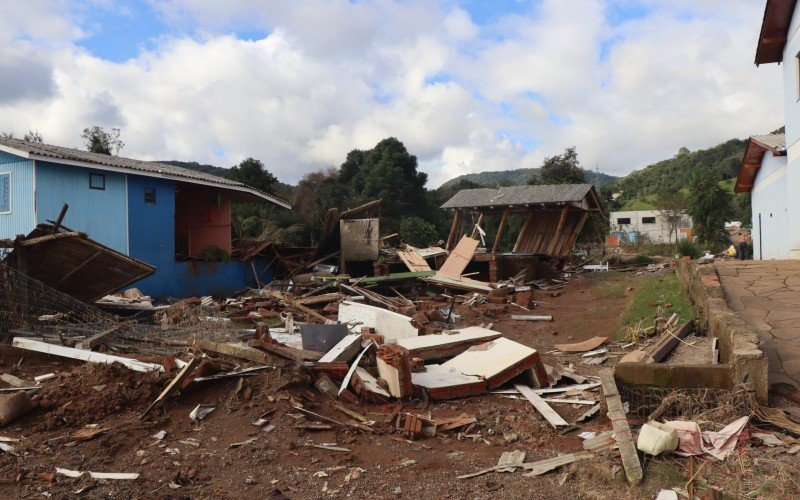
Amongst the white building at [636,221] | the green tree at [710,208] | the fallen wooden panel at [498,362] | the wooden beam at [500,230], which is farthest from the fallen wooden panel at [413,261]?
the white building at [636,221]

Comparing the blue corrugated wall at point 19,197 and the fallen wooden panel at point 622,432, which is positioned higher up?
the blue corrugated wall at point 19,197

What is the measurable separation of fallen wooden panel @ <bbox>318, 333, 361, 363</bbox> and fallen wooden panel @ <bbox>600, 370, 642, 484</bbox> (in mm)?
3222

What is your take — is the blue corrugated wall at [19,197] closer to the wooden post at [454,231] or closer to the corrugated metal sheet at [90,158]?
the corrugated metal sheet at [90,158]

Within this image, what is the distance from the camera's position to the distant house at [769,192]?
15.3 meters

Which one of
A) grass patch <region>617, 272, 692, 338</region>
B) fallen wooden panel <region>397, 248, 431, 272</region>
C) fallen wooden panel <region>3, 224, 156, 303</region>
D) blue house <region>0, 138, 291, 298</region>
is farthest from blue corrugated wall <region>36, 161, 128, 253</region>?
grass patch <region>617, 272, 692, 338</region>

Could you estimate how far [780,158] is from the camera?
15.8m

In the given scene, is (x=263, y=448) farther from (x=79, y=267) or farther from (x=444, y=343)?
(x=79, y=267)

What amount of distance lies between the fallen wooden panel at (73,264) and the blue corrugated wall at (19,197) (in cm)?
482

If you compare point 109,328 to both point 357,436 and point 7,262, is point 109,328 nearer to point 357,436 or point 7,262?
point 7,262

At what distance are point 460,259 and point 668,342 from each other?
13158 mm

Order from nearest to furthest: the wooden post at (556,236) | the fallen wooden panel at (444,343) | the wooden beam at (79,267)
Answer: the fallen wooden panel at (444,343) → the wooden beam at (79,267) → the wooden post at (556,236)

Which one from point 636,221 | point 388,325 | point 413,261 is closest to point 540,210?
point 413,261

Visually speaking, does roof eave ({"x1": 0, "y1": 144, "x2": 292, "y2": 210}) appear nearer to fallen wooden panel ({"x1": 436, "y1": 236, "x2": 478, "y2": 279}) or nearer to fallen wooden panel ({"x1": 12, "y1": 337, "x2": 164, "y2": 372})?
fallen wooden panel ({"x1": 436, "y1": 236, "x2": 478, "y2": 279})

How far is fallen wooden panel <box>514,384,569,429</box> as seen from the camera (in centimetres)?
608
